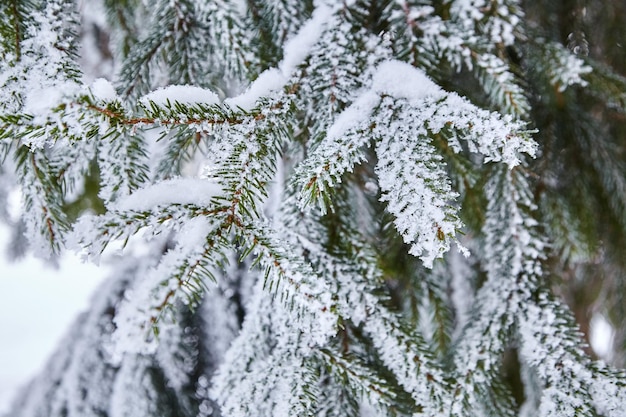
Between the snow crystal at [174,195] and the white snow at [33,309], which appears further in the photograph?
the white snow at [33,309]

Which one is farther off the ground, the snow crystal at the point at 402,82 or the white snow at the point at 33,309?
the snow crystal at the point at 402,82

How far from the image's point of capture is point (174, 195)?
0.68 m

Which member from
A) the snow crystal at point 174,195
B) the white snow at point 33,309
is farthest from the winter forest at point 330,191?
the white snow at point 33,309

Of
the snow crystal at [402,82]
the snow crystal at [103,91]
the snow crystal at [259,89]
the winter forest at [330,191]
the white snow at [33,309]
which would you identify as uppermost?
the snow crystal at [103,91]

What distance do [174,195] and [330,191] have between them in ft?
0.75

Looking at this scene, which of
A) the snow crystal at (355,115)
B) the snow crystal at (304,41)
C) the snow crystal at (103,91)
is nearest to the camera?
the snow crystal at (103,91)

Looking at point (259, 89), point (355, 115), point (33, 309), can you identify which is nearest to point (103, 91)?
point (259, 89)

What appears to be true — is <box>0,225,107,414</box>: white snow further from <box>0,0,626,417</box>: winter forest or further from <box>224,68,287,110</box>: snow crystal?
<box>224,68,287,110</box>: snow crystal

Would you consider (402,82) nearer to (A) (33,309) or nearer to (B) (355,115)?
(B) (355,115)

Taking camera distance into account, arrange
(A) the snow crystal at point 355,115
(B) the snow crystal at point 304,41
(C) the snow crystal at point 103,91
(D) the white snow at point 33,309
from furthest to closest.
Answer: (D) the white snow at point 33,309, (B) the snow crystal at point 304,41, (A) the snow crystal at point 355,115, (C) the snow crystal at point 103,91

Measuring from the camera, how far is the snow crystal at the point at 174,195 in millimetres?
669

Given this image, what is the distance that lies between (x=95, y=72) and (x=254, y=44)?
4.27 ft

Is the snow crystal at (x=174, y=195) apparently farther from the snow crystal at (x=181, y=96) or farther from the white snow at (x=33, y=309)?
the white snow at (x=33, y=309)

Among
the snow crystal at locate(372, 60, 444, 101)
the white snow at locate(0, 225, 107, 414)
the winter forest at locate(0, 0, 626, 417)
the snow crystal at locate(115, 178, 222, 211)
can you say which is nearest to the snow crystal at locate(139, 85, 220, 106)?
the winter forest at locate(0, 0, 626, 417)
